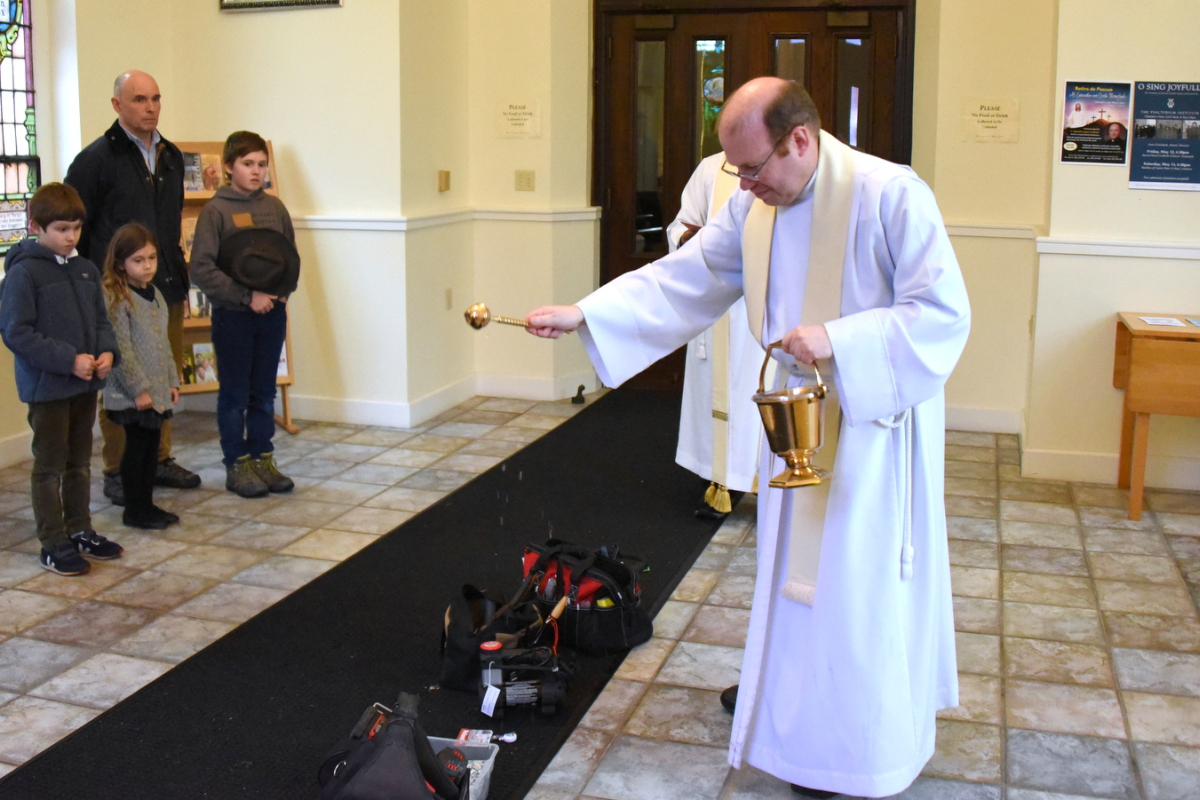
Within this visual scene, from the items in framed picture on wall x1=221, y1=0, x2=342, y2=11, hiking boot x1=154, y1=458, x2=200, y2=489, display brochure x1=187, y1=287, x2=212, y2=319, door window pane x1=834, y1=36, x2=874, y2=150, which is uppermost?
framed picture on wall x1=221, y1=0, x2=342, y2=11

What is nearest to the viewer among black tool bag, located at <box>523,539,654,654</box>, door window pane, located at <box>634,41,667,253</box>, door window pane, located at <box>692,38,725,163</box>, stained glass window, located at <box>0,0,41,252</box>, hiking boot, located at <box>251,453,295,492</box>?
black tool bag, located at <box>523,539,654,654</box>

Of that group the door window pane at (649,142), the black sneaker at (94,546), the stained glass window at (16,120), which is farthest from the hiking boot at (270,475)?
the door window pane at (649,142)

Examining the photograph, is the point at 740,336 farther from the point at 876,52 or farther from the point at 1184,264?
the point at 876,52

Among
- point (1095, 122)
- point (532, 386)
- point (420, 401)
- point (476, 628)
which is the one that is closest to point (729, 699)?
point (476, 628)

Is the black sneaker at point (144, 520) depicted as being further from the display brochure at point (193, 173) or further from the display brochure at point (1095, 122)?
the display brochure at point (1095, 122)

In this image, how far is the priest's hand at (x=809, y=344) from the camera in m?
2.48

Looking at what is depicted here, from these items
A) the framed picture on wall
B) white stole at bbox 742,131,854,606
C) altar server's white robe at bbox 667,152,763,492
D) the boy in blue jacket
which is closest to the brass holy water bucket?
white stole at bbox 742,131,854,606

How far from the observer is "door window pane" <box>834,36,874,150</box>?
6953 mm

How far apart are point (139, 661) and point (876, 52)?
5.18m

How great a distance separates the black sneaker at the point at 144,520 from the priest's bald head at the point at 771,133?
10.2ft

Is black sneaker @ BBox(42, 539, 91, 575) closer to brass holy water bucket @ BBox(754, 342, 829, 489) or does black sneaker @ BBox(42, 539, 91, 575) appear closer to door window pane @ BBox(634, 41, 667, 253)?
brass holy water bucket @ BBox(754, 342, 829, 489)

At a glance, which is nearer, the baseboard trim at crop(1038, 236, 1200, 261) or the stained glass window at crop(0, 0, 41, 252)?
the baseboard trim at crop(1038, 236, 1200, 261)

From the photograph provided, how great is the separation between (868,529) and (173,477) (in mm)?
3622

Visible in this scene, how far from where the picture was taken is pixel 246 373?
5.25 metres
